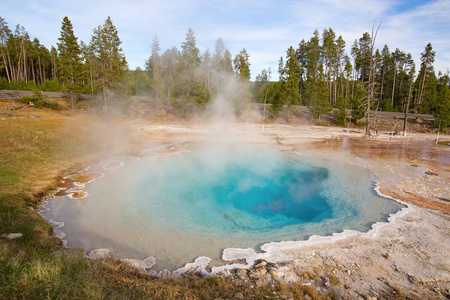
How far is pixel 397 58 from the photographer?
101 ft

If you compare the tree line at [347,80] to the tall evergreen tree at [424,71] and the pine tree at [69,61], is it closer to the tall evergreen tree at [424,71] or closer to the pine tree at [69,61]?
the tall evergreen tree at [424,71]

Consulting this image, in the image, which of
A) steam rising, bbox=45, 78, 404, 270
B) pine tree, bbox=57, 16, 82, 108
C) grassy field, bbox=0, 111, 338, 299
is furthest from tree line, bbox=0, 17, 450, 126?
grassy field, bbox=0, 111, 338, 299

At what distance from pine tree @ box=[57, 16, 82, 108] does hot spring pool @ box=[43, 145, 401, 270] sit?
15.7 meters

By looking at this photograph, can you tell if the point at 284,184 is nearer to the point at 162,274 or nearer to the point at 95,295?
Result: the point at 162,274

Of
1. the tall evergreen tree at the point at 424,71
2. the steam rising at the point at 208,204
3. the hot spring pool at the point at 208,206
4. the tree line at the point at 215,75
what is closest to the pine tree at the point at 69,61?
the tree line at the point at 215,75

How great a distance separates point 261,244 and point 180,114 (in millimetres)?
19452

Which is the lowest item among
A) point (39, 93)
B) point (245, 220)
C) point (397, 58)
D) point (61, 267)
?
point (245, 220)

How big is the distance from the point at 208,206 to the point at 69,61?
2201 cm

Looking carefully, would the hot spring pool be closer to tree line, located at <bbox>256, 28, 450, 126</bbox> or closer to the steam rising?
the steam rising

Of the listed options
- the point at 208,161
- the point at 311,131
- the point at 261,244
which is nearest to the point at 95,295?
the point at 261,244

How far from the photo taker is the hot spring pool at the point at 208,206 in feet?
14.8

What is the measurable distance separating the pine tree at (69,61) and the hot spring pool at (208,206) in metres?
15.7

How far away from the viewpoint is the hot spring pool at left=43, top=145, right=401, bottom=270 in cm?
450

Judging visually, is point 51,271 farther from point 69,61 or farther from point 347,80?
point 347,80
